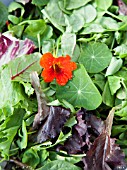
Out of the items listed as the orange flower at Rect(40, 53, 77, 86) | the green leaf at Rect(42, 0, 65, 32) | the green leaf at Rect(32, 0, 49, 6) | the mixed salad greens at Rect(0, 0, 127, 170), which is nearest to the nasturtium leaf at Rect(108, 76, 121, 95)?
the mixed salad greens at Rect(0, 0, 127, 170)

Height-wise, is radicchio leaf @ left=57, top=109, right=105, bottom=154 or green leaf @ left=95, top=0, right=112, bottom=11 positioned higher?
green leaf @ left=95, top=0, right=112, bottom=11

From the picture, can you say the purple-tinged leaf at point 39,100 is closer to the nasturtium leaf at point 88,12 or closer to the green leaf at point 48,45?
the green leaf at point 48,45

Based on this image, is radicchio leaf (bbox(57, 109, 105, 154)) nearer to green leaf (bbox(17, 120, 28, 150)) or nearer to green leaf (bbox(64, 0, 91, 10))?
green leaf (bbox(17, 120, 28, 150))

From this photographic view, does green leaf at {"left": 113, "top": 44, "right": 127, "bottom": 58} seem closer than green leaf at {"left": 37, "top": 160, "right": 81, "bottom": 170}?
No

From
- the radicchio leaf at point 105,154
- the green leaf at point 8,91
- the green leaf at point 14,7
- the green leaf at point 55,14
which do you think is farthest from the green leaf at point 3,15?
the radicchio leaf at point 105,154

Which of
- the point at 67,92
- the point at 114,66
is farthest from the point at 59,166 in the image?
the point at 114,66

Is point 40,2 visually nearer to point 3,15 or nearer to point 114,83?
point 3,15
